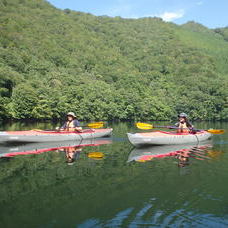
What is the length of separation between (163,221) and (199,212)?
1.16m

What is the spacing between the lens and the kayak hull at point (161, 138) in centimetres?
1783

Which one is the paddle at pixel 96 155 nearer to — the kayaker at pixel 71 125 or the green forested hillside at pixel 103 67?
the kayaker at pixel 71 125

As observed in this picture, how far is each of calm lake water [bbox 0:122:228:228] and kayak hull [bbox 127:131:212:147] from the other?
3058 mm

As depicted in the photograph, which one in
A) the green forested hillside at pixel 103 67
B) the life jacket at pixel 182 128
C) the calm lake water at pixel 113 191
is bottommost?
the calm lake water at pixel 113 191

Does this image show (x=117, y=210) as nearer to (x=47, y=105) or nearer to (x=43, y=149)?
(x=43, y=149)

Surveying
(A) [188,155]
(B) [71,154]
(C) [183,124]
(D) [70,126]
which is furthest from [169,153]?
(D) [70,126]

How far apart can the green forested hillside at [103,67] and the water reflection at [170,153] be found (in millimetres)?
32216

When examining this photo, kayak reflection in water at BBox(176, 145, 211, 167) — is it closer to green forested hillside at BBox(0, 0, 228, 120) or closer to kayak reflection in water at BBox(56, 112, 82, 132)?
kayak reflection in water at BBox(56, 112, 82, 132)

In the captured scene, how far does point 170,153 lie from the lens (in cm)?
1617

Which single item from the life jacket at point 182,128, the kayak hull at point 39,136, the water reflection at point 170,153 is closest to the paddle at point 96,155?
the water reflection at point 170,153

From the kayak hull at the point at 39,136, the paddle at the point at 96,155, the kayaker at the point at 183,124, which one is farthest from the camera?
the kayaker at the point at 183,124

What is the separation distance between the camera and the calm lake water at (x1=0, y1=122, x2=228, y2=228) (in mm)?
6918

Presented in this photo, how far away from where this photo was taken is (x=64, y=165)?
12.4 metres

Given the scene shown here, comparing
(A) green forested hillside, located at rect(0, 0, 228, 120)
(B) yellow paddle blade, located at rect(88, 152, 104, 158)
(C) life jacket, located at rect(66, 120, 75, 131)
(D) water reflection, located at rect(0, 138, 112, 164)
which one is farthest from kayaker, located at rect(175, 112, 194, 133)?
(A) green forested hillside, located at rect(0, 0, 228, 120)
